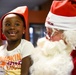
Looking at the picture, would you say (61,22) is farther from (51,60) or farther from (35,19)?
(35,19)

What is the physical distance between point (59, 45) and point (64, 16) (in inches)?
4.8

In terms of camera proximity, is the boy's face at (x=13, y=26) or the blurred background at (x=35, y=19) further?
the blurred background at (x=35, y=19)

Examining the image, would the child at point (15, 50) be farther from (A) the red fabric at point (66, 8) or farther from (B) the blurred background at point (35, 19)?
(B) the blurred background at point (35, 19)

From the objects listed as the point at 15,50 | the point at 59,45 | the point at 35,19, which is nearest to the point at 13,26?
the point at 15,50

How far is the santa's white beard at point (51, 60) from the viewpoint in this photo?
771 mm

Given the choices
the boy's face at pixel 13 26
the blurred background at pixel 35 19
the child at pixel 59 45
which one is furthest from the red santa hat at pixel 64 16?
the blurred background at pixel 35 19

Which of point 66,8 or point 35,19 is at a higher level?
point 66,8

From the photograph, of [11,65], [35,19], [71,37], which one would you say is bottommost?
[35,19]

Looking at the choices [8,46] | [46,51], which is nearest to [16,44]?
[8,46]

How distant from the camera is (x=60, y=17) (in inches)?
32.8

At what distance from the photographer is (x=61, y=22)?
32.9 inches

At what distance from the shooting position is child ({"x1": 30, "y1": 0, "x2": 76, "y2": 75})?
777 millimetres

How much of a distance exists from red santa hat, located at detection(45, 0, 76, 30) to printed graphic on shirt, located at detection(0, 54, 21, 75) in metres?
0.20

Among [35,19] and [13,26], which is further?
[35,19]
